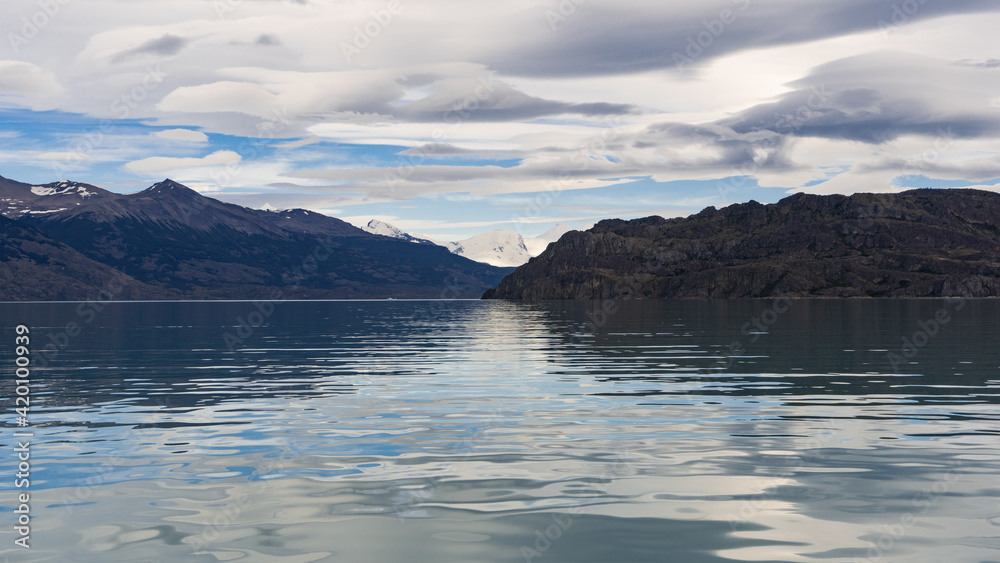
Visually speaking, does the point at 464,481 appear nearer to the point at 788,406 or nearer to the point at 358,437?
the point at 358,437

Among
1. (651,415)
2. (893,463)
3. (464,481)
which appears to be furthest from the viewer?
(651,415)

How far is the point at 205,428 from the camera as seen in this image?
29.6 meters

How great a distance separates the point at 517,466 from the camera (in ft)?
73.8

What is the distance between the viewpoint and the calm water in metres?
15.8

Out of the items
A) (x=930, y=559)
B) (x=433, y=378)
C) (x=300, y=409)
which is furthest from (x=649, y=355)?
(x=930, y=559)

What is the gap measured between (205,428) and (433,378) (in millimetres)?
18495

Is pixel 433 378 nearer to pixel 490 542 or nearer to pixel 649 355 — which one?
pixel 649 355

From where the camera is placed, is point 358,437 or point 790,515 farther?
point 358,437

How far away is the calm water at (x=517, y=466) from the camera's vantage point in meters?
15.8

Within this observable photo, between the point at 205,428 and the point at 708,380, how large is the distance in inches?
1097

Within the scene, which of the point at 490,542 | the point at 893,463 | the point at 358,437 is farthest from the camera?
the point at 358,437

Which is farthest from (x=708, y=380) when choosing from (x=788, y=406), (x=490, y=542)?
(x=490, y=542)

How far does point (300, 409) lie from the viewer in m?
34.3

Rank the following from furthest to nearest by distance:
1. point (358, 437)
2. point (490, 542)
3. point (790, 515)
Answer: point (358, 437), point (790, 515), point (490, 542)
